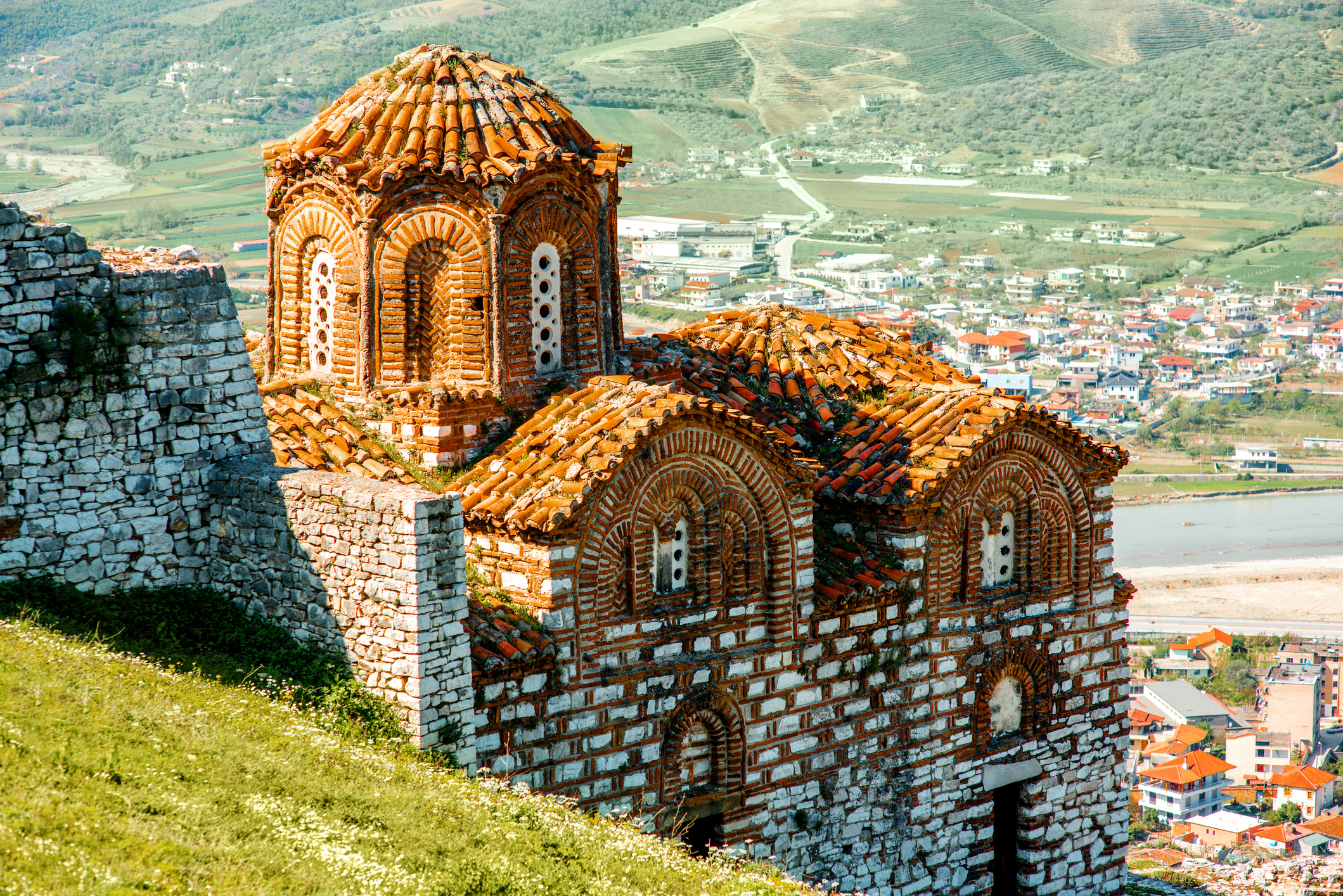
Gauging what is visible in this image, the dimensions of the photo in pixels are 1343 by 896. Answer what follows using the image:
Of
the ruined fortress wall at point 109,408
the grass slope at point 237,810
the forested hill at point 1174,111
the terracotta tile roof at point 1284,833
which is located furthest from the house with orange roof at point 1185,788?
the forested hill at point 1174,111

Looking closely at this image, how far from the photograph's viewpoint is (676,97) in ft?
474

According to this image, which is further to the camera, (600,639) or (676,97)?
(676,97)

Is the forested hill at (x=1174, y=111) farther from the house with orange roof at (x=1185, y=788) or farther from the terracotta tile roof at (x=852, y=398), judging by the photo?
the terracotta tile roof at (x=852, y=398)

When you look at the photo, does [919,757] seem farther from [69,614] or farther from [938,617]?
[69,614]

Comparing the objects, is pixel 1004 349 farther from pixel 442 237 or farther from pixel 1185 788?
pixel 442 237

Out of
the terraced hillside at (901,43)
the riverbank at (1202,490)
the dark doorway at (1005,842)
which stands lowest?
the riverbank at (1202,490)

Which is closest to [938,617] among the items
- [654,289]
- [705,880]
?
[705,880]

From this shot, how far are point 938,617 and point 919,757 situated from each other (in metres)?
1.38

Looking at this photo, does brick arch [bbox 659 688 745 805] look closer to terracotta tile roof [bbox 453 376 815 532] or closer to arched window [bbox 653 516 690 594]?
arched window [bbox 653 516 690 594]

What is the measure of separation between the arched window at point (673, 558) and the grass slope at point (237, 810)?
7.83ft

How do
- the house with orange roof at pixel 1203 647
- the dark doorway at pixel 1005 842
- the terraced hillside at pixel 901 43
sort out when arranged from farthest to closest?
the terraced hillside at pixel 901 43, the house with orange roof at pixel 1203 647, the dark doorway at pixel 1005 842

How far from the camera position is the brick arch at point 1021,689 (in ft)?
48.1

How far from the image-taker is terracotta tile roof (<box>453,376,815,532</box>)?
460 inches

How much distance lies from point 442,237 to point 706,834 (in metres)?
5.91
